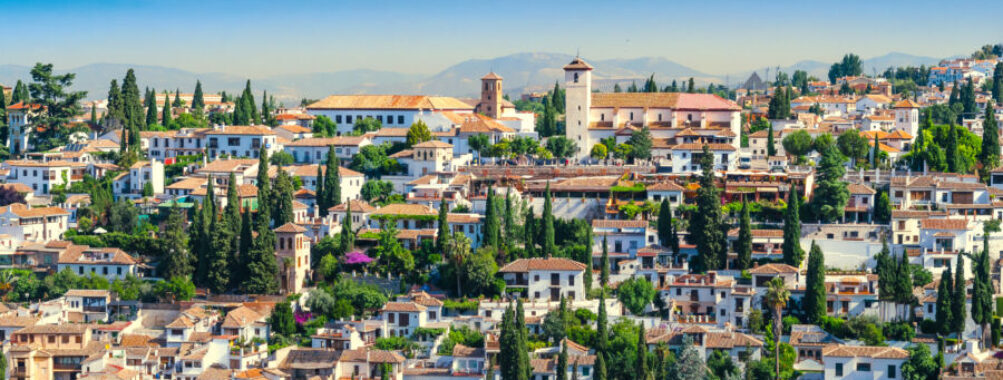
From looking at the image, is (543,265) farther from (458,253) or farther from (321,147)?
(321,147)

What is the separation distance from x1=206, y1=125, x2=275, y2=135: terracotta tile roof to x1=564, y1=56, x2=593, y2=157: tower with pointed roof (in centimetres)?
1241

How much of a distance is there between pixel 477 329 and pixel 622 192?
946cm

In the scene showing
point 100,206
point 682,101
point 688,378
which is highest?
point 682,101

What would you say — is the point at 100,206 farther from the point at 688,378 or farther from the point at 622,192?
the point at 688,378

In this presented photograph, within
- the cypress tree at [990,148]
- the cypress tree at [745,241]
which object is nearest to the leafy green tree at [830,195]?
the cypress tree at [745,241]

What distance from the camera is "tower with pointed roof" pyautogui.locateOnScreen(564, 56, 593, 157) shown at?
199 ft

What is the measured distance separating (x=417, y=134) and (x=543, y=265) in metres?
14.7

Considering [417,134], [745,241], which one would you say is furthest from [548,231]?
[417,134]

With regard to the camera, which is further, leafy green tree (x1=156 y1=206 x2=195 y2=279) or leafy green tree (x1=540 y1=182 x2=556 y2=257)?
leafy green tree (x1=156 y1=206 x2=195 y2=279)

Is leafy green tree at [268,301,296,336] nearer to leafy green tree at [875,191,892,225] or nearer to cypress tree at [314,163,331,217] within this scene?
cypress tree at [314,163,331,217]

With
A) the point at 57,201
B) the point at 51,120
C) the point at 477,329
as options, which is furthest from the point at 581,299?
the point at 51,120

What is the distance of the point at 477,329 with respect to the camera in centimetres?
4506

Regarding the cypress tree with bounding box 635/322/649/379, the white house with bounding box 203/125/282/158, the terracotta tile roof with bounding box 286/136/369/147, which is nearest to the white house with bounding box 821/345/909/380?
the cypress tree with bounding box 635/322/649/379

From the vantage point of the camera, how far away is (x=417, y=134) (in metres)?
59.4
